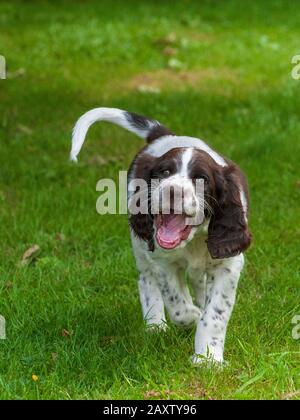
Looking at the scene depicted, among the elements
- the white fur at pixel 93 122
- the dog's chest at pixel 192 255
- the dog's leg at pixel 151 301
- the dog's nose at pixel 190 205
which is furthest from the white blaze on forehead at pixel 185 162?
the dog's leg at pixel 151 301

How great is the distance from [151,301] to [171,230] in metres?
0.83

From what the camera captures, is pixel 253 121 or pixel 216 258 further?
pixel 253 121

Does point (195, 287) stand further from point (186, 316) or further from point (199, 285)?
point (186, 316)

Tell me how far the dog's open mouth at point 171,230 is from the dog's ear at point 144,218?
228mm

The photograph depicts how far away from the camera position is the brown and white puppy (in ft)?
13.6

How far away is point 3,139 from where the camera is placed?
820 cm

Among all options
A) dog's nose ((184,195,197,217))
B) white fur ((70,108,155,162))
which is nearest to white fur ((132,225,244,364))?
dog's nose ((184,195,197,217))

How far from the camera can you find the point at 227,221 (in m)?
4.39

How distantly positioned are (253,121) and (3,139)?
2.35 metres

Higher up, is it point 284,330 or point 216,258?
point 216,258

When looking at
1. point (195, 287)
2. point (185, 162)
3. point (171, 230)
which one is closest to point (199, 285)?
point (195, 287)

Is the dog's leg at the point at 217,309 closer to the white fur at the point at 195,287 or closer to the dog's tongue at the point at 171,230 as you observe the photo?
the white fur at the point at 195,287
